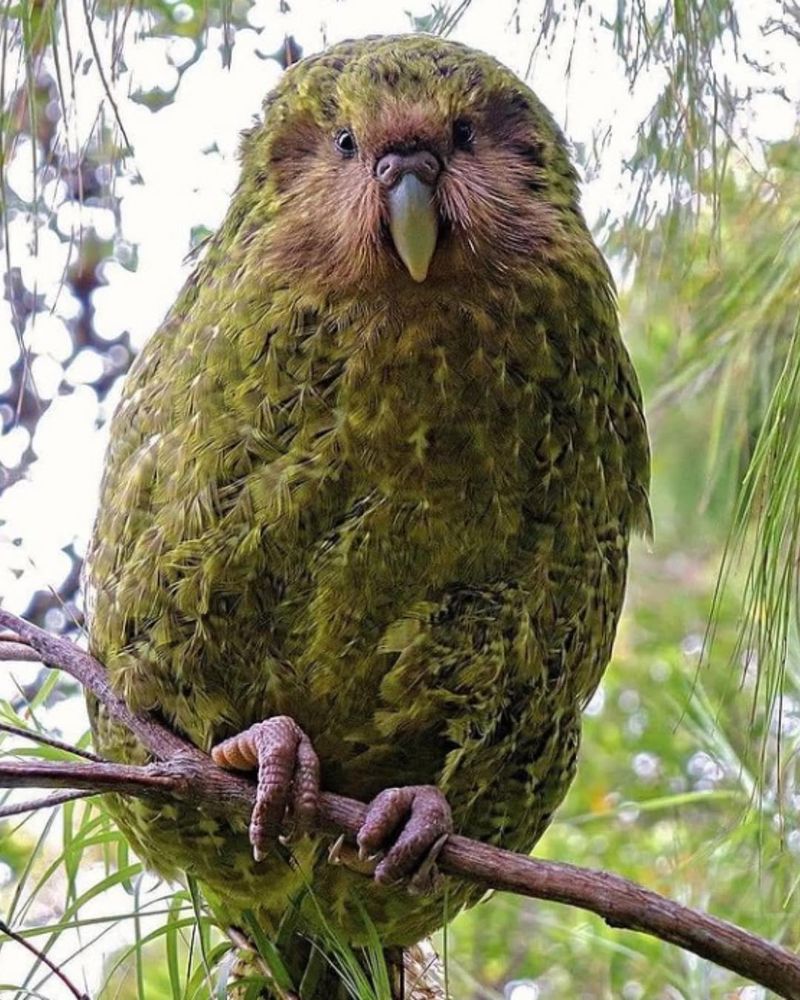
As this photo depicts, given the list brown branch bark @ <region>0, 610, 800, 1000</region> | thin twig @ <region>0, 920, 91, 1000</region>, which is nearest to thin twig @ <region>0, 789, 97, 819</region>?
brown branch bark @ <region>0, 610, 800, 1000</region>

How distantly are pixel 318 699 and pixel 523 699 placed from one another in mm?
290

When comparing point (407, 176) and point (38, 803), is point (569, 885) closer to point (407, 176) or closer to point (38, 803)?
point (38, 803)

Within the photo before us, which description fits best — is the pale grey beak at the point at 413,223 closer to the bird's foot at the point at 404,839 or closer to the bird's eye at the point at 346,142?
the bird's eye at the point at 346,142

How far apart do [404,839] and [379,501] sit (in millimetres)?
450

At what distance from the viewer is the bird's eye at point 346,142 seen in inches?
81.7

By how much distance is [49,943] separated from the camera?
1823 mm

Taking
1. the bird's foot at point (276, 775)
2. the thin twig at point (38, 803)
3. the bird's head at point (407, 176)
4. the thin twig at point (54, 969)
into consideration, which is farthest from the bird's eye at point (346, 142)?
the thin twig at point (54, 969)

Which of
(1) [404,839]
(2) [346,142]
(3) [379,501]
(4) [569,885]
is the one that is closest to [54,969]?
(1) [404,839]

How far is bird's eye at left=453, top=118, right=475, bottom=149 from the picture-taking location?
2074 mm

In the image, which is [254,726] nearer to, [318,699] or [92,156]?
[318,699]

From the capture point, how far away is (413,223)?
6.32ft

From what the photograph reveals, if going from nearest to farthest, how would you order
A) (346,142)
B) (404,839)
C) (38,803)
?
(38,803)
(404,839)
(346,142)

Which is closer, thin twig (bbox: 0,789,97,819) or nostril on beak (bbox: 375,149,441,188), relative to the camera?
thin twig (bbox: 0,789,97,819)

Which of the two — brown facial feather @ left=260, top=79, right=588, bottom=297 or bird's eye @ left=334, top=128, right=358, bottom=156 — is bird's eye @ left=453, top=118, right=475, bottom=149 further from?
bird's eye @ left=334, top=128, right=358, bottom=156
